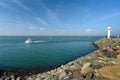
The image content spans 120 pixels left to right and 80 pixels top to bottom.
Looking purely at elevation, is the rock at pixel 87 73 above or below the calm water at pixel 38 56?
above

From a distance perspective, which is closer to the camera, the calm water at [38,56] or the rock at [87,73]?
the rock at [87,73]

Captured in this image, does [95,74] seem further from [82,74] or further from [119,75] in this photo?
[119,75]

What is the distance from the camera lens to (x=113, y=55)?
23141 millimetres

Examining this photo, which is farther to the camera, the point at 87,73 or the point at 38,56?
the point at 38,56

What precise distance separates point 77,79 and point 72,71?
2.44 m

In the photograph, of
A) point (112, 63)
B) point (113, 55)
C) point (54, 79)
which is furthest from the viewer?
point (113, 55)

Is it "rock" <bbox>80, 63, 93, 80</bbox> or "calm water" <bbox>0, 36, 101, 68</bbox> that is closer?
"rock" <bbox>80, 63, 93, 80</bbox>

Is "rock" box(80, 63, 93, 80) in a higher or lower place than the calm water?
higher

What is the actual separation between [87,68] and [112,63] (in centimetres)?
486

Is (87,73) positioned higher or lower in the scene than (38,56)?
higher

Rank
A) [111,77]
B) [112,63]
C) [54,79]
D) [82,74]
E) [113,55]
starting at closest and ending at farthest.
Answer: [111,77]
[82,74]
[54,79]
[112,63]
[113,55]

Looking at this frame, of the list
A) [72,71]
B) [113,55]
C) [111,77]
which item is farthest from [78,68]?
[113,55]

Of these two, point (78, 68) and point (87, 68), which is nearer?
point (87, 68)

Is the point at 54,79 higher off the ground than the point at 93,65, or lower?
lower
